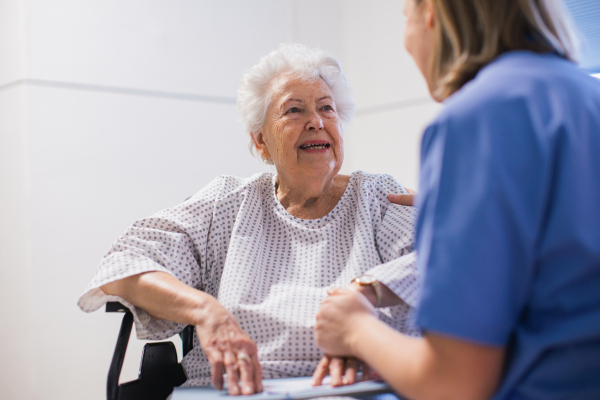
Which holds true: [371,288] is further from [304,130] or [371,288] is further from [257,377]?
[304,130]

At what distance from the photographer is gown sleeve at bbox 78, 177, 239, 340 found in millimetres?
1374

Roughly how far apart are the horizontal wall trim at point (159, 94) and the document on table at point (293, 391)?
1701mm

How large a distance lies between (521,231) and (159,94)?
236cm

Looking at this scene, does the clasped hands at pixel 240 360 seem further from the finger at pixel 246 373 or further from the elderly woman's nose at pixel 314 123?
the elderly woman's nose at pixel 314 123

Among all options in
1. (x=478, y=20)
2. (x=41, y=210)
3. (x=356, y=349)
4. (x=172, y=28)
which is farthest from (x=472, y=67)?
(x=172, y=28)

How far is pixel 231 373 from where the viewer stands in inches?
44.3

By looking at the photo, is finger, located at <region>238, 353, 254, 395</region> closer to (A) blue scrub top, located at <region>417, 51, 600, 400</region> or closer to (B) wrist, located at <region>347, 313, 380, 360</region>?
(B) wrist, located at <region>347, 313, 380, 360</region>

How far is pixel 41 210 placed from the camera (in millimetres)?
2301

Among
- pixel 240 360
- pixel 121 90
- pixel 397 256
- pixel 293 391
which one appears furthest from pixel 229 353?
pixel 121 90

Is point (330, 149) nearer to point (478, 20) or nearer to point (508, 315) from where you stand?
point (478, 20)

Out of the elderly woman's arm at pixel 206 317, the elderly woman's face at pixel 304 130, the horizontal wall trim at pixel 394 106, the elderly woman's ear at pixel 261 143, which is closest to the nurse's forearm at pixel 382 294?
the elderly woman's arm at pixel 206 317

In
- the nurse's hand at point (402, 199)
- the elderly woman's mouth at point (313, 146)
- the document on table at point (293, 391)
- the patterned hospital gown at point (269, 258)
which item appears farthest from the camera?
the elderly woman's mouth at point (313, 146)

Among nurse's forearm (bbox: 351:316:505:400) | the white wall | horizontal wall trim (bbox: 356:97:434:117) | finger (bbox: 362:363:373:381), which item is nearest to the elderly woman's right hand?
finger (bbox: 362:363:373:381)

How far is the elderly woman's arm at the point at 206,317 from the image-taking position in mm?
1139
